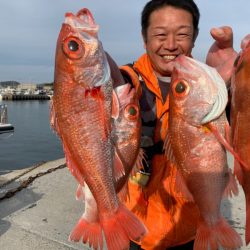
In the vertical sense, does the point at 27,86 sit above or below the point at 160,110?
below

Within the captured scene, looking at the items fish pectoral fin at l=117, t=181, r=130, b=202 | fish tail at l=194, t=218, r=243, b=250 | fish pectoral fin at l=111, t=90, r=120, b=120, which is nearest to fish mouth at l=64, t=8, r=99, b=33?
fish pectoral fin at l=111, t=90, r=120, b=120

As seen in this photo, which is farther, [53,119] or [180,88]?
[180,88]

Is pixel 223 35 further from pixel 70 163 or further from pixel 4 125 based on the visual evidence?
pixel 4 125

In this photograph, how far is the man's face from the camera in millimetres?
2947

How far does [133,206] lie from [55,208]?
2954 mm

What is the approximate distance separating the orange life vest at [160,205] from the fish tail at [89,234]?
0.84m

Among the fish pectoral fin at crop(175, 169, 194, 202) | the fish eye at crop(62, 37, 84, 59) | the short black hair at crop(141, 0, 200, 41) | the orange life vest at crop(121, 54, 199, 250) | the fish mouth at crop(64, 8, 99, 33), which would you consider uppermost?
the short black hair at crop(141, 0, 200, 41)

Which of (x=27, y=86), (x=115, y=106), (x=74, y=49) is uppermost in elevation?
(x=74, y=49)

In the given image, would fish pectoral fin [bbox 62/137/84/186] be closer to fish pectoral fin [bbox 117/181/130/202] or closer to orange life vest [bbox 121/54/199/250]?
fish pectoral fin [bbox 117/181/130/202]

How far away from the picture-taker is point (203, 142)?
96.6 inches

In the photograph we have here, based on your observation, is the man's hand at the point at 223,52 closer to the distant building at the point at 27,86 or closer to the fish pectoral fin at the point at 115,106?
the fish pectoral fin at the point at 115,106

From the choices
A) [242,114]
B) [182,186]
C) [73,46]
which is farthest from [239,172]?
[73,46]

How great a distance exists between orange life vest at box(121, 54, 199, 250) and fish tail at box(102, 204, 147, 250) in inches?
34.5

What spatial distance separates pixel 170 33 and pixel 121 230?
1.49 meters
